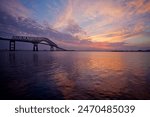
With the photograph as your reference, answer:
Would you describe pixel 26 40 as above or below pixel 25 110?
above

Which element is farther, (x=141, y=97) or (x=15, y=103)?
(x=141, y=97)

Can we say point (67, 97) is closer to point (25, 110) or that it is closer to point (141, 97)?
point (25, 110)

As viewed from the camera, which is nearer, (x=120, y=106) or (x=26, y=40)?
(x=120, y=106)

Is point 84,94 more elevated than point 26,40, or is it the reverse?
point 26,40

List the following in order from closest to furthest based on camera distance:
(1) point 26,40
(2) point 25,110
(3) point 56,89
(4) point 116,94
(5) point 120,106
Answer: (2) point 25,110
(5) point 120,106
(4) point 116,94
(3) point 56,89
(1) point 26,40

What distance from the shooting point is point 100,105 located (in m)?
7.92

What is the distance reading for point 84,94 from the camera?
10.9 m

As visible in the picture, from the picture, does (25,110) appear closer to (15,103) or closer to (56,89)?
(15,103)

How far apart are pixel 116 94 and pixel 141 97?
155cm

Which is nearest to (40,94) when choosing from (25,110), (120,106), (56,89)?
(56,89)

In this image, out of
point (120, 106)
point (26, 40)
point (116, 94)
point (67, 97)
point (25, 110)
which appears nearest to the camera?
point (25, 110)

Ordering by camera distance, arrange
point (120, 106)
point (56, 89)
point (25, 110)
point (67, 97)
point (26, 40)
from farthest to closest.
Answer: point (26, 40) < point (56, 89) < point (67, 97) < point (120, 106) < point (25, 110)

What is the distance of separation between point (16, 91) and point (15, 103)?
3.19m

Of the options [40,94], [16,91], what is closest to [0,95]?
[16,91]
